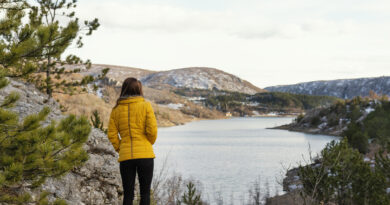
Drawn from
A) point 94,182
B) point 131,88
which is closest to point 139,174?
point 131,88

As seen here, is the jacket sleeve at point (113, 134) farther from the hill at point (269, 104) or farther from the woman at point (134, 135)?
the hill at point (269, 104)

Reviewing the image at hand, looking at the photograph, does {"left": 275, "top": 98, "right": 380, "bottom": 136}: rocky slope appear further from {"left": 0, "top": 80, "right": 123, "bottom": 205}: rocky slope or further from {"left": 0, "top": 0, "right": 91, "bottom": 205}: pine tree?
{"left": 0, "top": 0, "right": 91, "bottom": 205}: pine tree

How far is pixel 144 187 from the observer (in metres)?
4.65

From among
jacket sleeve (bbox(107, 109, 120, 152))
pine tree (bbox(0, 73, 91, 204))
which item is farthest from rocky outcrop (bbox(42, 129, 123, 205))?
pine tree (bbox(0, 73, 91, 204))

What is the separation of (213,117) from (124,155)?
138614 millimetres

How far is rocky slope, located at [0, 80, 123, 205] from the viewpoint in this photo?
6062 mm

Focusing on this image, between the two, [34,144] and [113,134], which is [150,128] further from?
[34,144]

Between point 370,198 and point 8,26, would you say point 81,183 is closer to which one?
point 8,26

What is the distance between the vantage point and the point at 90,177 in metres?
6.75

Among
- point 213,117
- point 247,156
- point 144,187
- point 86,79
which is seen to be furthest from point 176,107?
point 144,187

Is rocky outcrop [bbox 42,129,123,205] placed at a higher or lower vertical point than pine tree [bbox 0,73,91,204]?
lower

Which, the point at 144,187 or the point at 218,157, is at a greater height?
the point at 144,187

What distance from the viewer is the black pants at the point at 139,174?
4469 millimetres

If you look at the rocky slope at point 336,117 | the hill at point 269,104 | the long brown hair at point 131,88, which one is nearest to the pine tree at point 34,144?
the long brown hair at point 131,88
